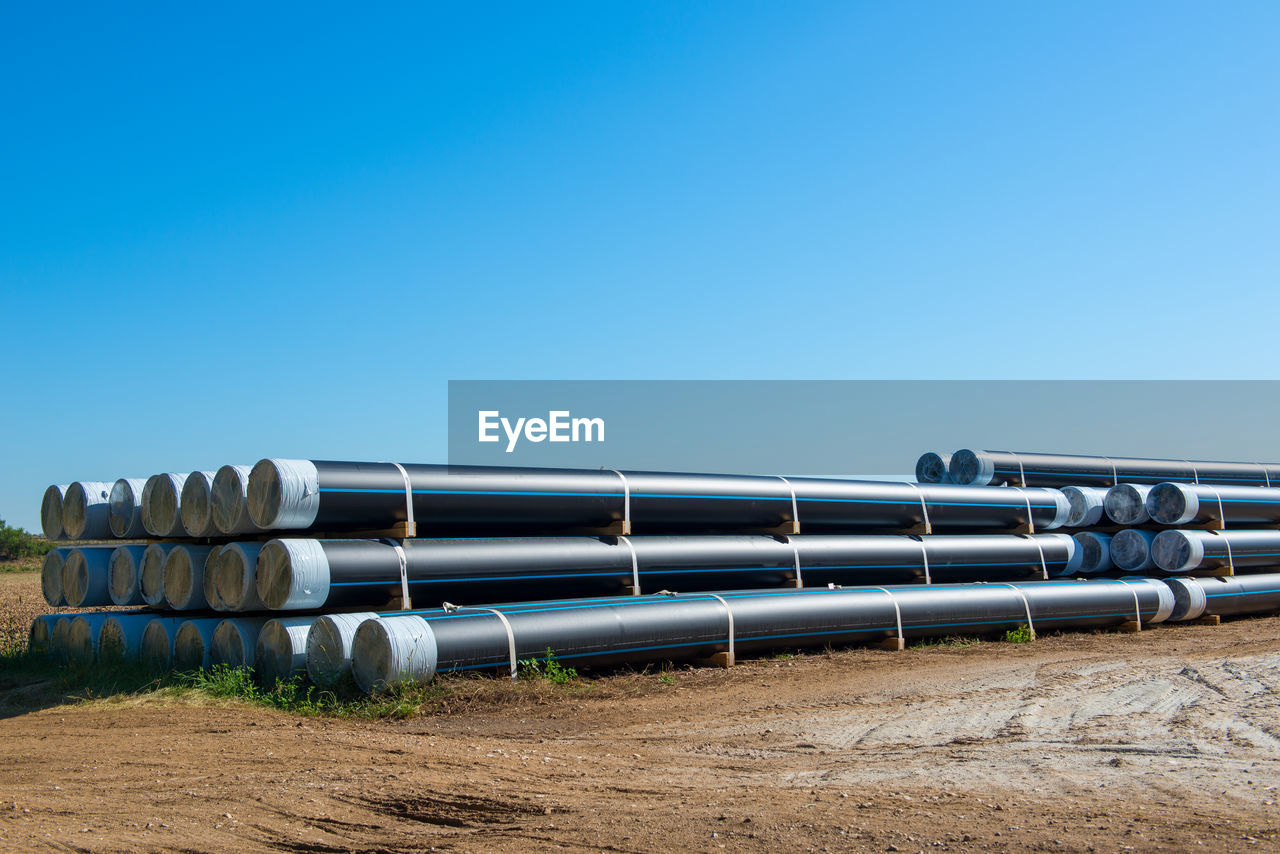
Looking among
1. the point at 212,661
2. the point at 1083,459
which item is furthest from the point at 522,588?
the point at 1083,459

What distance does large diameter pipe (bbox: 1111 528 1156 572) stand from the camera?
16.2 meters

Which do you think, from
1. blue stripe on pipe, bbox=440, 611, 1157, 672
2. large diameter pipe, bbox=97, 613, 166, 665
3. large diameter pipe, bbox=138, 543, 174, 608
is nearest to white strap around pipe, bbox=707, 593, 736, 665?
blue stripe on pipe, bbox=440, 611, 1157, 672

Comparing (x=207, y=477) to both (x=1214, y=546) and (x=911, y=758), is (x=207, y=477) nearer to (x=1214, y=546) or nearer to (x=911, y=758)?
(x=911, y=758)

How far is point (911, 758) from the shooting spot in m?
6.33

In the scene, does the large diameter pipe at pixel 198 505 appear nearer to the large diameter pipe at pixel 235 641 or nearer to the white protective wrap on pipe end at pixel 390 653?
the large diameter pipe at pixel 235 641

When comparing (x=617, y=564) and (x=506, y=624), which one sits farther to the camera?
(x=617, y=564)

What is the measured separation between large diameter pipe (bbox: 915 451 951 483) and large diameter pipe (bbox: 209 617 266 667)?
12.0m

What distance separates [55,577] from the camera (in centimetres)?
1166

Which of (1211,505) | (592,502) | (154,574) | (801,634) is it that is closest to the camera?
(154,574)

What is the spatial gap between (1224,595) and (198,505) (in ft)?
51.0

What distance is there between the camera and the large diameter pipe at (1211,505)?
1619cm

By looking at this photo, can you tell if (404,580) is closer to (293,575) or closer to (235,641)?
(293,575)

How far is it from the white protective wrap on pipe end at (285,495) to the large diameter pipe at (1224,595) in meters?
13.3

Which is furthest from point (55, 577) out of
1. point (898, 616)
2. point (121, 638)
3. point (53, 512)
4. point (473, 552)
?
point (898, 616)
